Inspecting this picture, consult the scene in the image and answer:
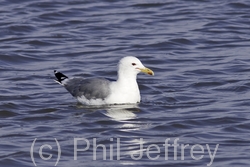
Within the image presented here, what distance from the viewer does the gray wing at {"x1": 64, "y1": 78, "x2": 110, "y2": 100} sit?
1129 centimetres

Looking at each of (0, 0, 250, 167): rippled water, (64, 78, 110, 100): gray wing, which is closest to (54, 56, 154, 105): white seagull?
(64, 78, 110, 100): gray wing

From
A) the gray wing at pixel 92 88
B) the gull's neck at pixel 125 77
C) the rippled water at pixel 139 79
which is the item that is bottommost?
the rippled water at pixel 139 79

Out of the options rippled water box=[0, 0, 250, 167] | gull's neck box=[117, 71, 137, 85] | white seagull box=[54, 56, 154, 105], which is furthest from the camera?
gull's neck box=[117, 71, 137, 85]

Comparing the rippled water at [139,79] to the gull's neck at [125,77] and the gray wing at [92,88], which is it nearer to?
the gray wing at [92,88]

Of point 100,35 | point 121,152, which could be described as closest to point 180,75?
point 100,35

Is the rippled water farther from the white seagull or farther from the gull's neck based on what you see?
the gull's neck

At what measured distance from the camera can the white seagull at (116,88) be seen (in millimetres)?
11273

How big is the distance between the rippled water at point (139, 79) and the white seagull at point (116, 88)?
133 millimetres

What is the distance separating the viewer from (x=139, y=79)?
1331 cm

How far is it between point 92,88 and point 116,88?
357 mm

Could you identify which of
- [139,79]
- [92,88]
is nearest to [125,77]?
[92,88]

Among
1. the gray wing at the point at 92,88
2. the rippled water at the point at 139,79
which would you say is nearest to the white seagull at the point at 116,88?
the gray wing at the point at 92,88

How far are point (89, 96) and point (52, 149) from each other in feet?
7.73

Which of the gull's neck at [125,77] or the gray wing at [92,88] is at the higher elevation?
the gull's neck at [125,77]
